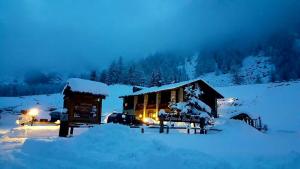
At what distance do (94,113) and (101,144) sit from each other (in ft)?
49.0

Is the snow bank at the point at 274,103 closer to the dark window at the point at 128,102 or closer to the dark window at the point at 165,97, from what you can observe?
the dark window at the point at 165,97

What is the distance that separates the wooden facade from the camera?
25.9 meters

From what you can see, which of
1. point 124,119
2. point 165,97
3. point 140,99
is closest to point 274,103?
point 165,97

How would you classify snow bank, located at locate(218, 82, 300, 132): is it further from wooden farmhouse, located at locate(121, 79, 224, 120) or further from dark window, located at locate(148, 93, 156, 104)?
dark window, located at locate(148, 93, 156, 104)

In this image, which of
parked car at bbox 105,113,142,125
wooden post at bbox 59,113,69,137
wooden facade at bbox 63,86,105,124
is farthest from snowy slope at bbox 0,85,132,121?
wooden post at bbox 59,113,69,137

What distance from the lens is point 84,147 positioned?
12.9 metres

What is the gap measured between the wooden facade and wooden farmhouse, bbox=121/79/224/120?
15886 mm

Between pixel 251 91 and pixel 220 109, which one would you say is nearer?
pixel 220 109

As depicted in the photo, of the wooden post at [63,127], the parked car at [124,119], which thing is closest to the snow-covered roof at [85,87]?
the wooden post at [63,127]

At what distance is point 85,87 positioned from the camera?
1035 inches

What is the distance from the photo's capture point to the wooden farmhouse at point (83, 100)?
25.8m

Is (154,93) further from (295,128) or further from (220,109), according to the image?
(295,128)

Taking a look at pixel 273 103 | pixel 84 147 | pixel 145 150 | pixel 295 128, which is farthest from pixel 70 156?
pixel 273 103

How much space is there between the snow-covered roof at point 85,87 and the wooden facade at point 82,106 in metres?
0.45
